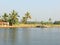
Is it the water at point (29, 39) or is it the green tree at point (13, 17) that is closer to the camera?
the water at point (29, 39)

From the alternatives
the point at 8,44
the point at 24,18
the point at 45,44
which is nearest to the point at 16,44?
the point at 8,44

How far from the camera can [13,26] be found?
108125mm

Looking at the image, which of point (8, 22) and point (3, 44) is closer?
point (3, 44)

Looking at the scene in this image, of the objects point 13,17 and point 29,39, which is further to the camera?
point 13,17

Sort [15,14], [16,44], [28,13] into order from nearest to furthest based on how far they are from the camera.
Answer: [16,44] → [15,14] → [28,13]

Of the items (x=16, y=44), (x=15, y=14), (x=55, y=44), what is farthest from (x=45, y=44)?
(x=15, y=14)

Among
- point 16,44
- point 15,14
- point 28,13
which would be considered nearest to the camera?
point 16,44

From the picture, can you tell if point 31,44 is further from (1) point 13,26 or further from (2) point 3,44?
(1) point 13,26

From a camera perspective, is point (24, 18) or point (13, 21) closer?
point (13, 21)

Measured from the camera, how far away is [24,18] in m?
120

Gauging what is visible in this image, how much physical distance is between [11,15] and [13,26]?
7404 millimetres

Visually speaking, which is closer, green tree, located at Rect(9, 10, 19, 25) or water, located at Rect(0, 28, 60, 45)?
water, located at Rect(0, 28, 60, 45)

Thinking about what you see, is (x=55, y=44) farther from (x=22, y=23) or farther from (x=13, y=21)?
(x=22, y=23)

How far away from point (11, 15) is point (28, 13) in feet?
61.6
